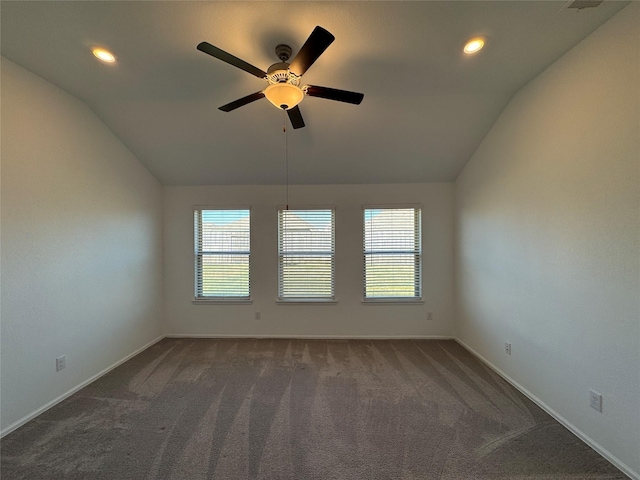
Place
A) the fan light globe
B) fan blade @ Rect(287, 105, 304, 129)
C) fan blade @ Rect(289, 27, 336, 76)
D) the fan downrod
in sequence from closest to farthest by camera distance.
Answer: fan blade @ Rect(289, 27, 336, 76)
the fan light globe
the fan downrod
fan blade @ Rect(287, 105, 304, 129)

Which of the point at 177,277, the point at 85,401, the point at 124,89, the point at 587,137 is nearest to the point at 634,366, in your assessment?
the point at 587,137

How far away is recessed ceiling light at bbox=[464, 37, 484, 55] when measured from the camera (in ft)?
6.83

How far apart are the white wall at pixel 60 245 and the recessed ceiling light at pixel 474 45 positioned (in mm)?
3726

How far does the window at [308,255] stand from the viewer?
4277 millimetres

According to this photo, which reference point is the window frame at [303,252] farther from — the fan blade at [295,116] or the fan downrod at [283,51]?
the fan downrod at [283,51]

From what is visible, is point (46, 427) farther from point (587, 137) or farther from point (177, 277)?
point (587, 137)

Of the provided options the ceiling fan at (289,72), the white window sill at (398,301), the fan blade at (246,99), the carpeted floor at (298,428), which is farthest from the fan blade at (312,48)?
the white window sill at (398,301)

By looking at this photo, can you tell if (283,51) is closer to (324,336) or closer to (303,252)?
(303,252)

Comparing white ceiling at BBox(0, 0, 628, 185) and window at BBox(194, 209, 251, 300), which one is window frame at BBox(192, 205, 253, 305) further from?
white ceiling at BBox(0, 0, 628, 185)

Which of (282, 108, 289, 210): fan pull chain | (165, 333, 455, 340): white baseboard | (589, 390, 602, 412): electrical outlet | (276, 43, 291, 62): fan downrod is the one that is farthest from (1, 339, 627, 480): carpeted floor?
(276, 43, 291, 62): fan downrod

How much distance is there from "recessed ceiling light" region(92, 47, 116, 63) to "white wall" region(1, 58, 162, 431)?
67 cm

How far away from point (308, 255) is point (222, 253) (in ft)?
4.62

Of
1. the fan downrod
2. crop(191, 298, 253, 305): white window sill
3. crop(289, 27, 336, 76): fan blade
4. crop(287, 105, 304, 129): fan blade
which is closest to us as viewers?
crop(289, 27, 336, 76): fan blade

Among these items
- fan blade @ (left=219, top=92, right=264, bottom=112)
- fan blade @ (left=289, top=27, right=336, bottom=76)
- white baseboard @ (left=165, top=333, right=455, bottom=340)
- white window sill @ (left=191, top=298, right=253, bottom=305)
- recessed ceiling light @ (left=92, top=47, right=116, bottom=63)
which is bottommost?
white baseboard @ (left=165, top=333, right=455, bottom=340)
